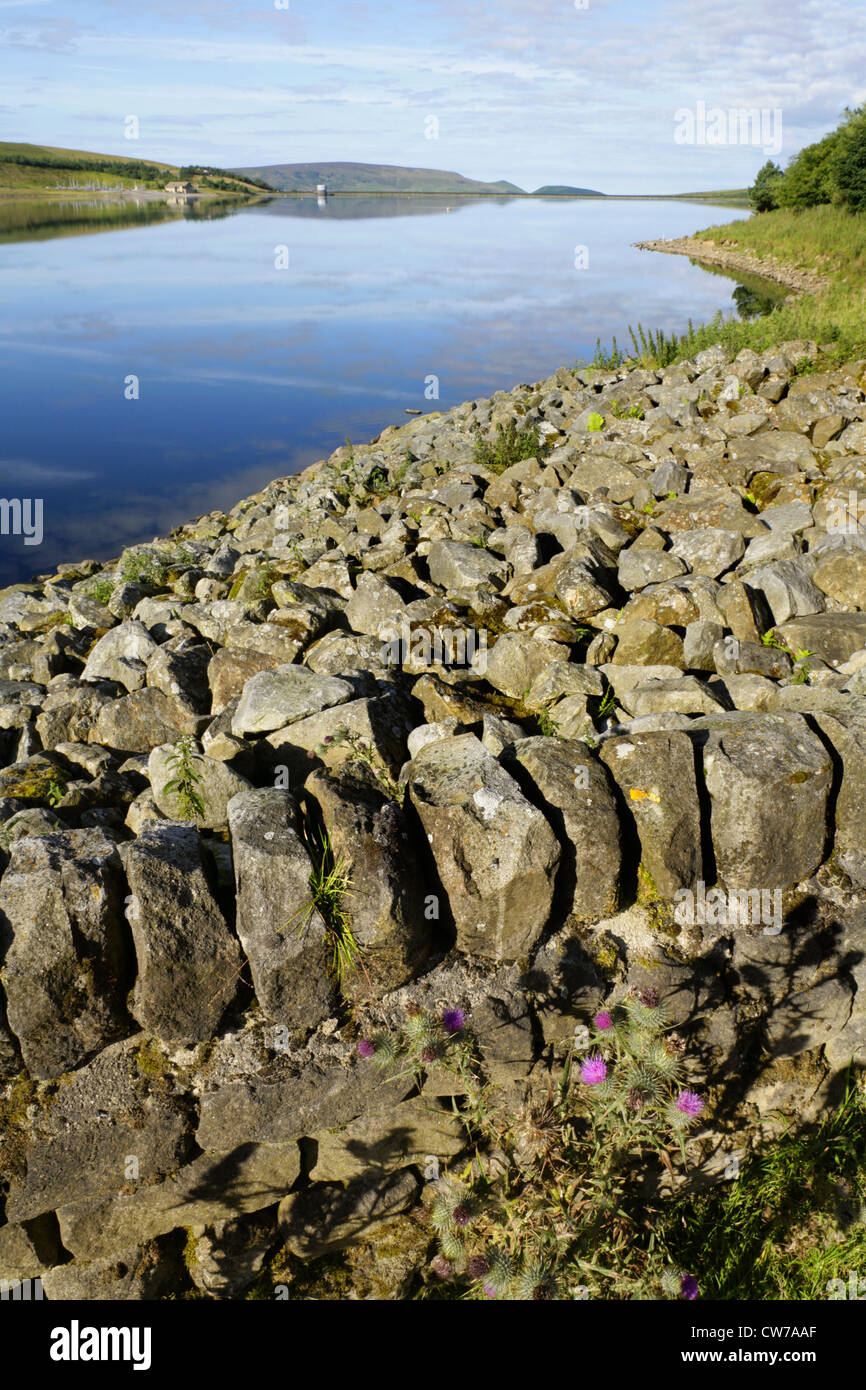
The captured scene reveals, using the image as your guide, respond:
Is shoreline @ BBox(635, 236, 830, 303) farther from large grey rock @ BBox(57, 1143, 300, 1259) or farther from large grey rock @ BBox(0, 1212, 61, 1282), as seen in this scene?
large grey rock @ BBox(0, 1212, 61, 1282)

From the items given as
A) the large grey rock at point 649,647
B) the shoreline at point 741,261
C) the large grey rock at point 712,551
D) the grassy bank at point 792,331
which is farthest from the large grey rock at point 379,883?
the shoreline at point 741,261

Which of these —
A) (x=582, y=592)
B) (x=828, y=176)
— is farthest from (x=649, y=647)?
(x=828, y=176)

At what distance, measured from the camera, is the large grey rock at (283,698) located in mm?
4688

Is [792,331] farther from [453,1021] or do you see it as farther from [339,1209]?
[339,1209]

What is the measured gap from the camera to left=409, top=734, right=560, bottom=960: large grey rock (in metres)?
3.55

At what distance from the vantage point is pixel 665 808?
379 centimetres

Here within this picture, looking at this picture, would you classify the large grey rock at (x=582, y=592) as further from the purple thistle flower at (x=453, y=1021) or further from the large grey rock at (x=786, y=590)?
the purple thistle flower at (x=453, y=1021)

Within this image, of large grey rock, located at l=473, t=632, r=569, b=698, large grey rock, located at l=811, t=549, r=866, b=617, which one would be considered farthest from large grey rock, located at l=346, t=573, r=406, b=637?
large grey rock, located at l=811, t=549, r=866, b=617

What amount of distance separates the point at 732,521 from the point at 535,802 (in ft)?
13.7

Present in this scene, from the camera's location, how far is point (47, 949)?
3.14 m

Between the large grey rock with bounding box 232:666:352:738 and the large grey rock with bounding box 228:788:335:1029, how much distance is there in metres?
1.28

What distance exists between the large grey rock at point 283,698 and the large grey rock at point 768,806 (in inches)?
84.1
